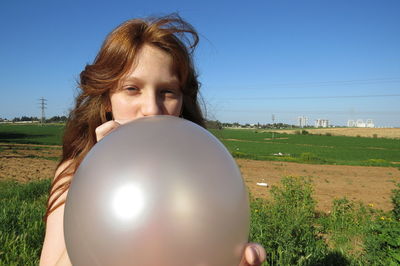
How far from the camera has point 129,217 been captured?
3.18 ft

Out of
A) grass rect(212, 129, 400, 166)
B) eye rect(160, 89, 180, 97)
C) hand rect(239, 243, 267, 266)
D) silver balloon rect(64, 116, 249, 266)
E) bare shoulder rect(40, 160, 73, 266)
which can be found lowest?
grass rect(212, 129, 400, 166)

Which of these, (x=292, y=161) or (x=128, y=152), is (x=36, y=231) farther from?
(x=292, y=161)

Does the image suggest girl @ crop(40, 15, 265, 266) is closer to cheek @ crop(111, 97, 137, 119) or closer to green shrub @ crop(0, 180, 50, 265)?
cheek @ crop(111, 97, 137, 119)

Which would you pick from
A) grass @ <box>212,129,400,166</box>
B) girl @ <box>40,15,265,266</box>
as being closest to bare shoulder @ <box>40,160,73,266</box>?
girl @ <box>40,15,265,266</box>

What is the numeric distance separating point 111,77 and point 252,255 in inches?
48.0

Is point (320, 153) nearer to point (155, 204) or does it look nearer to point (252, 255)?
point (252, 255)

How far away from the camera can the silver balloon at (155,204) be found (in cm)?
94

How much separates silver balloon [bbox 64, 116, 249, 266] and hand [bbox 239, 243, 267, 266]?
32mm

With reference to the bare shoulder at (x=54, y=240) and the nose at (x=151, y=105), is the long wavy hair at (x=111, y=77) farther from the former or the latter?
the nose at (x=151, y=105)

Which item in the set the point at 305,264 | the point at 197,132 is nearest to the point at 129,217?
the point at 197,132

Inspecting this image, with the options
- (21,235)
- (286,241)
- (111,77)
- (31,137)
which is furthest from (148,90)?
(31,137)

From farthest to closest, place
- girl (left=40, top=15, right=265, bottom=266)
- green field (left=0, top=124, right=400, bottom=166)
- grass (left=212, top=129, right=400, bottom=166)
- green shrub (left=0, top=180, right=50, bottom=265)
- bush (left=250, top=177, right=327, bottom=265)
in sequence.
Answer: green field (left=0, top=124, right=400, bottom=166), grass (left=212, top=129, right=400, bottom=166), bush (left=250, top=177, right=327, bottom=265), green shrub (left=0, top=180, right=50, bottom=265), girl (left=40, top=15, right=265, bottom=266)

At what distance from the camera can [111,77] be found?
181 centimetres

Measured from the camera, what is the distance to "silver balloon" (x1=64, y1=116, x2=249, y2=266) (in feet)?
3.09
